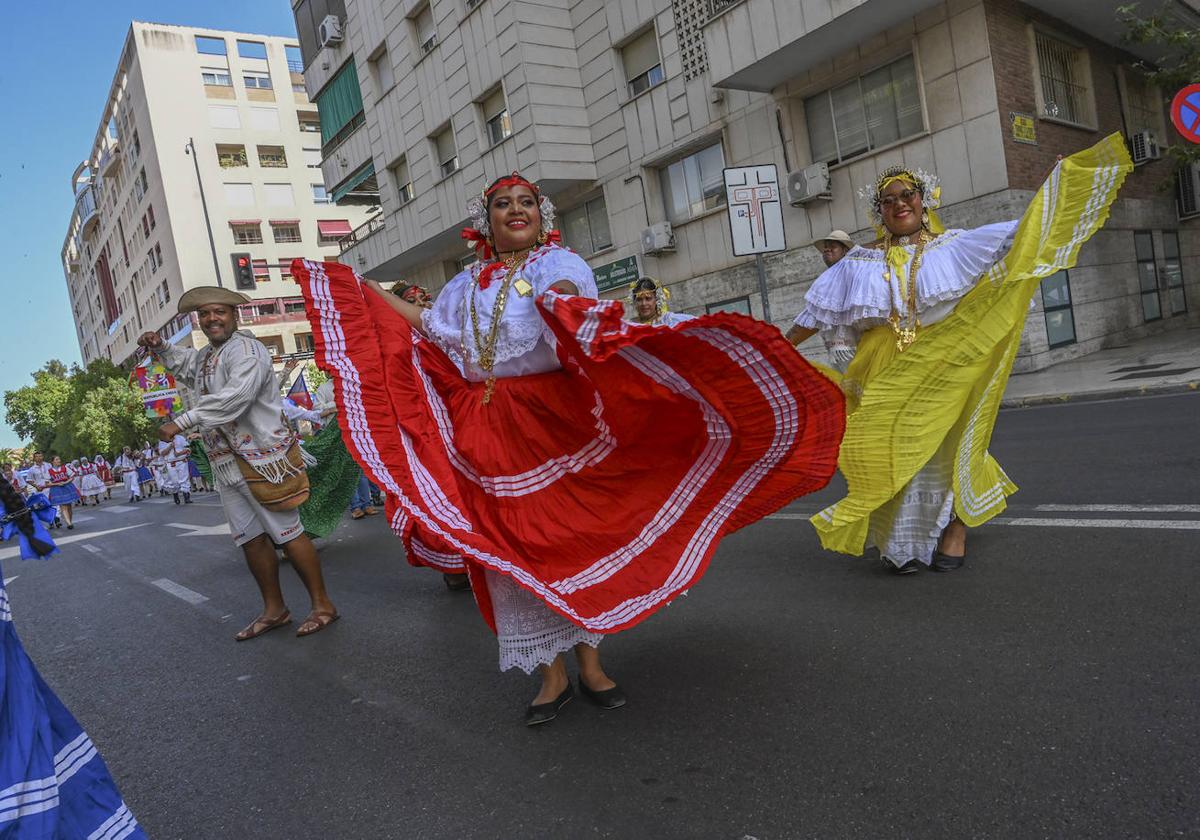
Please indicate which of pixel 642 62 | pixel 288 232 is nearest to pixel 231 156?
pixel 288 232

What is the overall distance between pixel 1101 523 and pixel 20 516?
15.3 ft

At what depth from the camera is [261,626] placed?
4.88 metres

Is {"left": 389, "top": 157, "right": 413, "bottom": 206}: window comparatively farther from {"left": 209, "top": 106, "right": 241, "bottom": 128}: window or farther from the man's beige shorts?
{"left": 209, "top": 106, "right": 241, "bottom": 128}: window

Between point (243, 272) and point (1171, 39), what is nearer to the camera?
point (1171, 39)

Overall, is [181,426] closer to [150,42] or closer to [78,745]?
[78,745]

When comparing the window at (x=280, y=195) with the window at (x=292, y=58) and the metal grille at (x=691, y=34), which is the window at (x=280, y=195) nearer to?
the window at (x=292, y=58)

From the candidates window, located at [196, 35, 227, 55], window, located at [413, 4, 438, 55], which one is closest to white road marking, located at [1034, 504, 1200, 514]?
window, located at [413, 4, 438, 55]

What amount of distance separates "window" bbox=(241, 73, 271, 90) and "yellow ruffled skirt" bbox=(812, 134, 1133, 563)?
55227 mm

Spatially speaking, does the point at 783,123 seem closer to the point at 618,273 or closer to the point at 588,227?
the point at 618,273

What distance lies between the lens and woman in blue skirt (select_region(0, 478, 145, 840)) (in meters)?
1.84

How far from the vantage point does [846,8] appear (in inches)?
473

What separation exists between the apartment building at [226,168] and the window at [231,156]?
9 centimetres

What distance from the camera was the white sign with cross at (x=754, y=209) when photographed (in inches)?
445

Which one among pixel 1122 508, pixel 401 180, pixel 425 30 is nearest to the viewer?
pixel 1122 508
